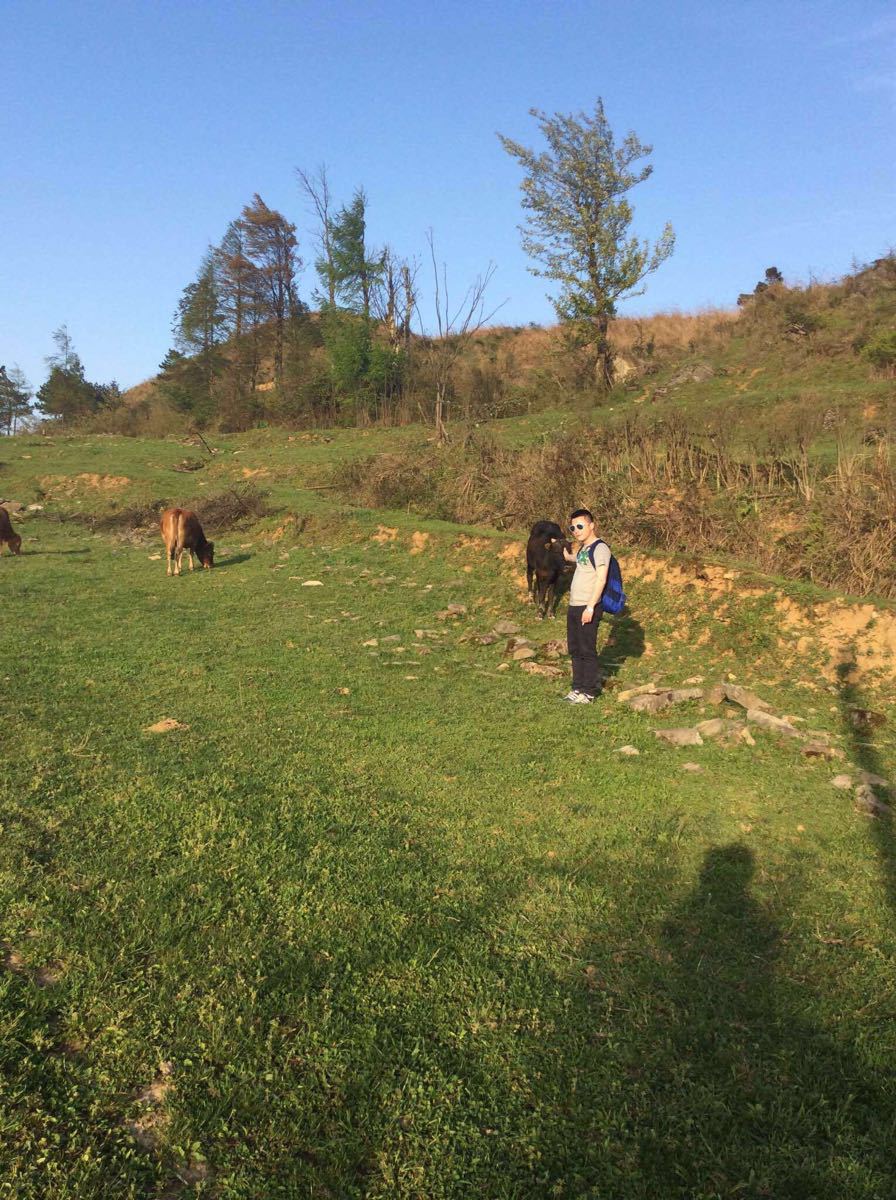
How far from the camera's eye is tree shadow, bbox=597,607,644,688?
25.4ft

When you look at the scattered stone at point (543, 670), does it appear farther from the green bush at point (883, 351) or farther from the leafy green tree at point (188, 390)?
the leafy green tree at point (188, 390)

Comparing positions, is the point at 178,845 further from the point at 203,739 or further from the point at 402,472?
the point at 402,472

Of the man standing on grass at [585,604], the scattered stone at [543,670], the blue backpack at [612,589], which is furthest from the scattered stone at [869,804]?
the scattered stone at [543,670]

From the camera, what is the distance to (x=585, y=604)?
6449 mm

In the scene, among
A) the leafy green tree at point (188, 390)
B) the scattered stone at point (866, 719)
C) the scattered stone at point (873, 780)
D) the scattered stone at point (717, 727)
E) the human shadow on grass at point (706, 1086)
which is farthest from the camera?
the leafy green tree at point (188, 390)

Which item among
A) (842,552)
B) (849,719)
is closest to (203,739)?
(849,719)

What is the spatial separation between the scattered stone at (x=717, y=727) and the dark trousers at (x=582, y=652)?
109 cm

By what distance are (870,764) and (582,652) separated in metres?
2.44

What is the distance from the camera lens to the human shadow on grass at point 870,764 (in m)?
3.96

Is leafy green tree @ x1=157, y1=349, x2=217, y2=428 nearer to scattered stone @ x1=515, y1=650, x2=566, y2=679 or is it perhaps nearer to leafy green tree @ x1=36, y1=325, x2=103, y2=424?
leafy green tree @ x1=36, y1=325, x2=103, y2=424

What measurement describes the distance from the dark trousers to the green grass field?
28cm

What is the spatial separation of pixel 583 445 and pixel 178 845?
35.7 feet

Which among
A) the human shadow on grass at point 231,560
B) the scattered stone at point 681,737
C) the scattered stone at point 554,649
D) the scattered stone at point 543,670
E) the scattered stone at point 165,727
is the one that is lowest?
the scattered stone at point 681,737

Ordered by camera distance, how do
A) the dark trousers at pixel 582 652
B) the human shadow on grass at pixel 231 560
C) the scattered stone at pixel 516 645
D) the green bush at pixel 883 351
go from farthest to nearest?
1. the green bush at pixel 883 351
2. the human shadow on grass at pixel 231 560
3. the scattered stone at pixel 516 645
4. the dark trousers at pixel 582 652
